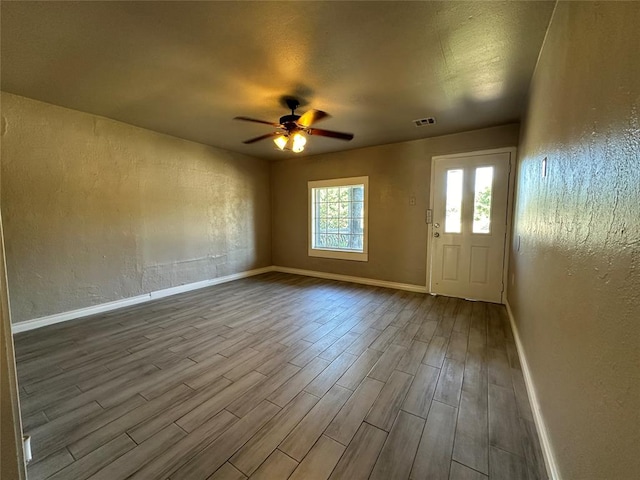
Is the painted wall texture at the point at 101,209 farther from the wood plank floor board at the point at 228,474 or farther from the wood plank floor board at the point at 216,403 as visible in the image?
the wood plank floor board at the point at 228,474

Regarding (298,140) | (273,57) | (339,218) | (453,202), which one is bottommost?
(339,218)

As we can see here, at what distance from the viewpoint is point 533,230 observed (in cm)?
204

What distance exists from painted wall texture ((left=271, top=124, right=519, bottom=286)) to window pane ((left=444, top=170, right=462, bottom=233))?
1.06 feet

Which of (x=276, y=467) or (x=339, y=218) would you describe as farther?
(x=339, y=218)

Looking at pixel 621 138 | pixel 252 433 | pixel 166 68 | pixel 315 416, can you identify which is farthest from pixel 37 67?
Result: pixel 621 138

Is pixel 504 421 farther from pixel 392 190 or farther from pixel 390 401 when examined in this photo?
pixel 392 190

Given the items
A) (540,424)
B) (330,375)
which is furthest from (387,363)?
(540,424)

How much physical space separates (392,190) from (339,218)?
1.24m

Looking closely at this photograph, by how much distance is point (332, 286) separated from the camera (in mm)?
4750

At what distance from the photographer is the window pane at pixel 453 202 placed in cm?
393

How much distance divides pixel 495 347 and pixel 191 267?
14.8 feet

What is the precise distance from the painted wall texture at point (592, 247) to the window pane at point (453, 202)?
7.60 feet

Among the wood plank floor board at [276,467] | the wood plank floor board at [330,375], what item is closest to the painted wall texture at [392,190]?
the wood plank floor board at [330,375]

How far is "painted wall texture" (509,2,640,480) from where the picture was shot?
28.4 inches
